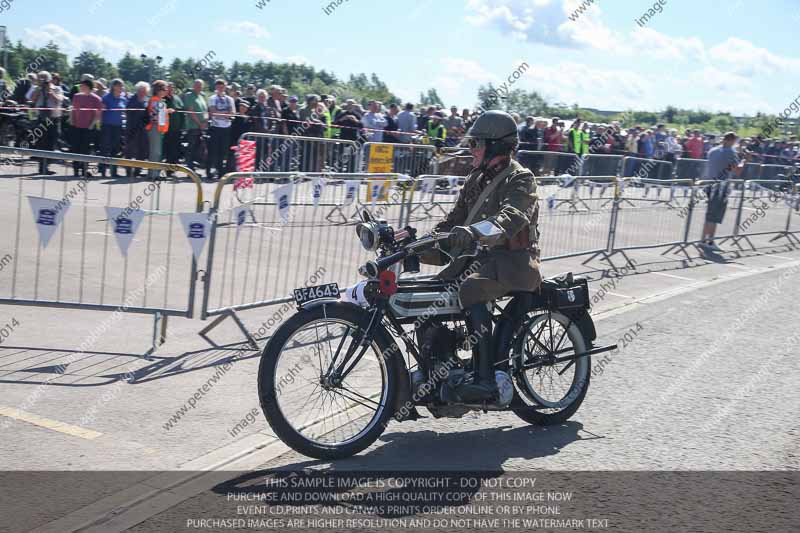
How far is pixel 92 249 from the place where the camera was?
9.93m

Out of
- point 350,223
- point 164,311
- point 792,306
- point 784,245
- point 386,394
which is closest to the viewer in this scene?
point 386,394

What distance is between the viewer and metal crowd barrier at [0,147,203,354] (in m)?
6.90

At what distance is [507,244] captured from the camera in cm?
550

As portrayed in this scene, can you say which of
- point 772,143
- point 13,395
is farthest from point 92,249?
point 772,143

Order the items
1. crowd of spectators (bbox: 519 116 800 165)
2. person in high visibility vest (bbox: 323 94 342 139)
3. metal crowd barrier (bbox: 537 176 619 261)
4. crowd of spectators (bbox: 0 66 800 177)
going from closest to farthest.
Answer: metal crowd barrier (bbox: 537 176 619 261), crowd of spectators (bbox: 0 66 800 177), person in high visibility vest (bbox: 323 94 342 139), crowd of spectators (bbox: 519 116 800 165)

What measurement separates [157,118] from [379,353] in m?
13.6

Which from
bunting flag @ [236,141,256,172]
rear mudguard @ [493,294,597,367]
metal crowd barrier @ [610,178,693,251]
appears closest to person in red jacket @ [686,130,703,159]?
metal crowd barrier @ [610,178,693,251]

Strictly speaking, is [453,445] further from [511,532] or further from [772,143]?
[772,143]

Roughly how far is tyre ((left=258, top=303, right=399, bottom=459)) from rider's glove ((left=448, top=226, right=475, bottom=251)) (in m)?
0.64

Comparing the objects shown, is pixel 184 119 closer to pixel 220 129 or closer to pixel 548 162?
pixel 220 129

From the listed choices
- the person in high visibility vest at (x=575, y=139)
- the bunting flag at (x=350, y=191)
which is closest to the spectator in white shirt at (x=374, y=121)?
the person in high visibility vest at (x=575, y=139)

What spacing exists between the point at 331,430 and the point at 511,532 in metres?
1.41

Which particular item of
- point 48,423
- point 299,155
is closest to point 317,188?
point 48,423

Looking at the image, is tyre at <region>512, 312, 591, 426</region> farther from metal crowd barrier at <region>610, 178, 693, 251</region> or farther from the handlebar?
metal crowd barrier at <region>610, 178, 693, 251</region>
